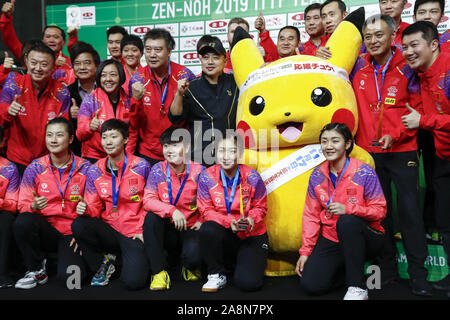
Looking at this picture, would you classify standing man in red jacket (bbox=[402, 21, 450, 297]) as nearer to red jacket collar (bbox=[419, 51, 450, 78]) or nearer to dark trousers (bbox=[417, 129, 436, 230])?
red jacket collar (bbox=[419, 51, 450, 78])

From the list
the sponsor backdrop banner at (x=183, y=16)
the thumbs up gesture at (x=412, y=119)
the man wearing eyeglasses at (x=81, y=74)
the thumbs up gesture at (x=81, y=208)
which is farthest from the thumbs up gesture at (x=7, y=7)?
the thumbs up gesture at (x=412, y=119)

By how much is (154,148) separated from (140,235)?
79cm

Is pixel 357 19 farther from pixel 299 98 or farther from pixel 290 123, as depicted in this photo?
pixel 290 123

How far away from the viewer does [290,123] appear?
2.86 m

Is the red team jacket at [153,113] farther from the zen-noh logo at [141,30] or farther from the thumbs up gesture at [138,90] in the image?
the zen-noh logo at [141,30]

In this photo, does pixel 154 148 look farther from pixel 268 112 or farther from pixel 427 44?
pixel 427 44

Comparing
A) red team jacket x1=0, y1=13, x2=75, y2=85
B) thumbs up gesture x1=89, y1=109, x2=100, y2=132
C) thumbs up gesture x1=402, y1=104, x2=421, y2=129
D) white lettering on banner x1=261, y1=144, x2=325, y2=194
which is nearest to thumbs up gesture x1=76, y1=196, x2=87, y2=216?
→ thumbs up gesture x1=89, y1=109, x2=100, y2=132

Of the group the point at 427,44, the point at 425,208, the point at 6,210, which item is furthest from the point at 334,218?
the point at 6,210

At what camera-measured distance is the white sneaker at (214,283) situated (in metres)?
2.74

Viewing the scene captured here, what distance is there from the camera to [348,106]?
285 centimetres

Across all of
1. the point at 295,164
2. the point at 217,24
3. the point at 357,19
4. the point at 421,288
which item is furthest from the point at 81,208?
the point at 217,24

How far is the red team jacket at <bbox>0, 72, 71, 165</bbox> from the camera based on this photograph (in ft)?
11.4

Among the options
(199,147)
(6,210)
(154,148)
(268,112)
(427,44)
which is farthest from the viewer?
(154,148)

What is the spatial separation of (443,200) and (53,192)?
2.49 meters
